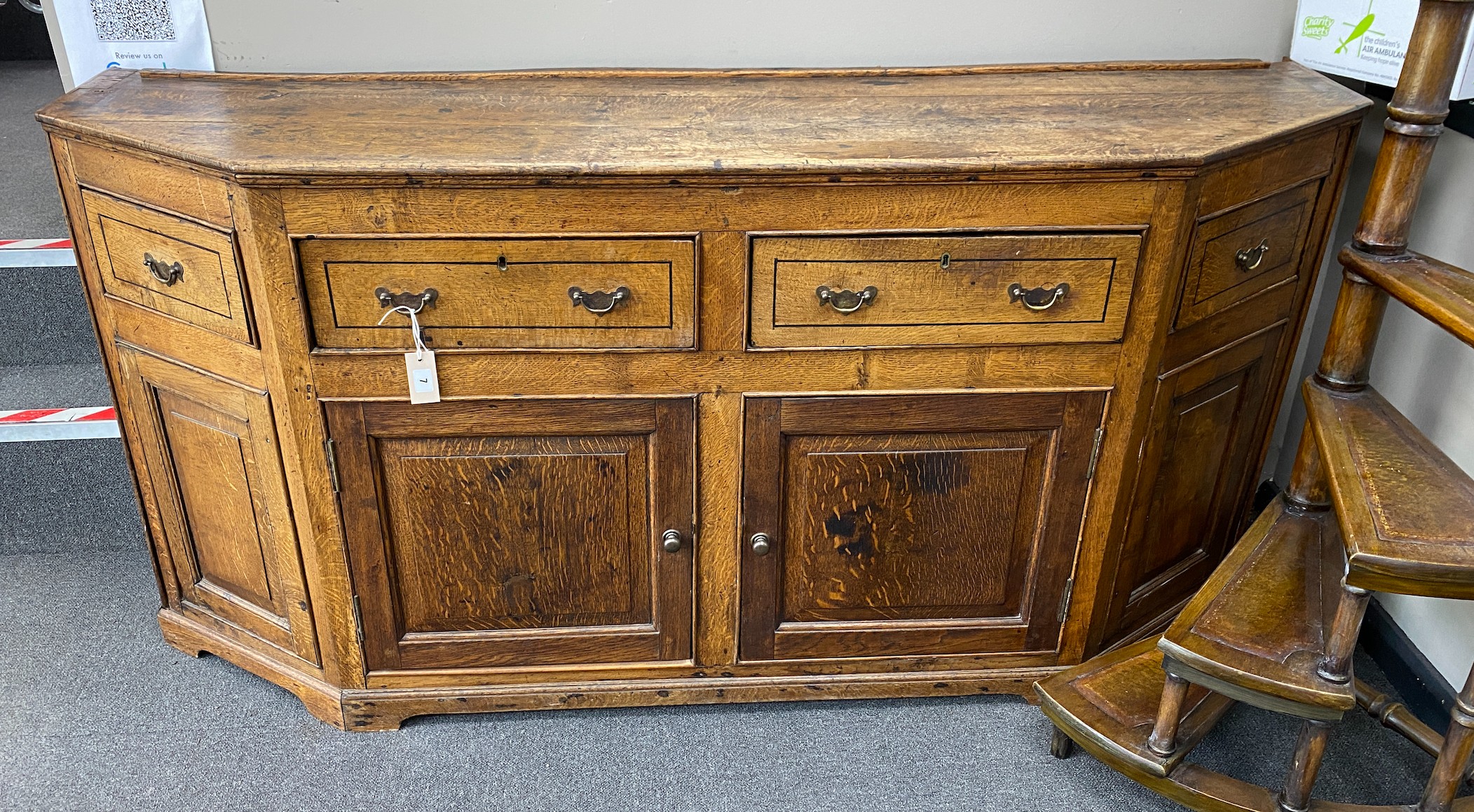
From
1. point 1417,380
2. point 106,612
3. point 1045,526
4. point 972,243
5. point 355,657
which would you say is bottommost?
point 106,612

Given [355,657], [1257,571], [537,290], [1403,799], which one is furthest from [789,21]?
[1403,799]

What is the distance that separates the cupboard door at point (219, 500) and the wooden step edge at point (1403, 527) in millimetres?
1485

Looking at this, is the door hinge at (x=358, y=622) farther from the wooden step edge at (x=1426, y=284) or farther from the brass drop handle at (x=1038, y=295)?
the wooden step edge at (x=1426, y=284)

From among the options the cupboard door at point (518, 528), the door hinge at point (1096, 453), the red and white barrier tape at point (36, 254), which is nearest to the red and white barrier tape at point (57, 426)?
the red and white barrier tape at point (36, 254)

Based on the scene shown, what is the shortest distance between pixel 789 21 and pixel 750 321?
2.12 ft

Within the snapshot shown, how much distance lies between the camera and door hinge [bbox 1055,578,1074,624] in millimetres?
1762

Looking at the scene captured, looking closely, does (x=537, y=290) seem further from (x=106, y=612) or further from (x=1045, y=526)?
(x=106, y=612)

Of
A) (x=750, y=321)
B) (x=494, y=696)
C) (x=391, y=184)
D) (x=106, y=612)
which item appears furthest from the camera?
(x=106, y=612)

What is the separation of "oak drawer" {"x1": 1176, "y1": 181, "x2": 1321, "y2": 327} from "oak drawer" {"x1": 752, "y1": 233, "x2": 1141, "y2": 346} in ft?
0.44

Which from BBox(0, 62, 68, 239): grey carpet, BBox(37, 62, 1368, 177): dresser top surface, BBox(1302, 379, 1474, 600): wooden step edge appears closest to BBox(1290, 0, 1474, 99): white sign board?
BBox(37, 62, 1368, 177): dresser top surface

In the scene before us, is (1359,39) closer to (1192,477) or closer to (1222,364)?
(1222,364)

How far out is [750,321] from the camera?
4.91 feet

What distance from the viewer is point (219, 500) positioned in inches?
68.9

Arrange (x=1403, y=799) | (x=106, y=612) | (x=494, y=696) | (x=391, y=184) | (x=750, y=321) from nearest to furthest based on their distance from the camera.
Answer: (x=391, y=184) → (x=750, y=321) → (x=1403, y=799) → (x=494, y=696) → (x=106, y=612)
